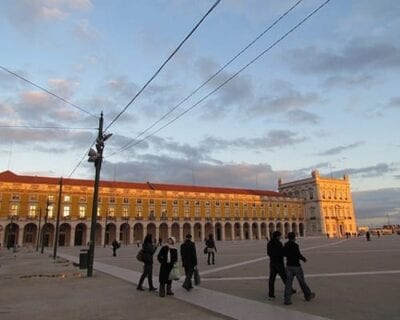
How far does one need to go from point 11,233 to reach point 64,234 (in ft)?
33.6

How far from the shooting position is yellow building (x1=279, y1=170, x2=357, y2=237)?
395 feet

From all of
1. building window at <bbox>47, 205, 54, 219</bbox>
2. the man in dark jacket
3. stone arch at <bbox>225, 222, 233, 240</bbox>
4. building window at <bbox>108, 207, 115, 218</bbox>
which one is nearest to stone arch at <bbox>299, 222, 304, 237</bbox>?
stone arch at <bbox>225, 222, 233, 240</bbox>

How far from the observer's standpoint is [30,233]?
75188 mm

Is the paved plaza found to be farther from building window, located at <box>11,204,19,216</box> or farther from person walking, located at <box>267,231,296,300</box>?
building window, located at <box>11,204,19,216</box>

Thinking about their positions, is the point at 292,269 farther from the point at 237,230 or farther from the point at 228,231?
the point at 237,230

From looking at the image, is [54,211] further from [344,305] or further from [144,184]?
[344,305]

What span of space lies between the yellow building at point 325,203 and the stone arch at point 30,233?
3194 inches

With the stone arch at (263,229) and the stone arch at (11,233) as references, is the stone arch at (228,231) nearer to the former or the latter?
the stone arch at (263,229)

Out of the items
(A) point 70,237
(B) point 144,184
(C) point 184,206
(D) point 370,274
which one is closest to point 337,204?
(C) point 184,206

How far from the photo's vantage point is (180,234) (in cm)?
9281

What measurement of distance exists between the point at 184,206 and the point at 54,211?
3068cm

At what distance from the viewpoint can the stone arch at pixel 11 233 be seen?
232ft

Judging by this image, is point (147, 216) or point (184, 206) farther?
point (184, 206)

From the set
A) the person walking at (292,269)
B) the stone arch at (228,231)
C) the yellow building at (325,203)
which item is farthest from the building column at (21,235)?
the yellow building at (325,203)
